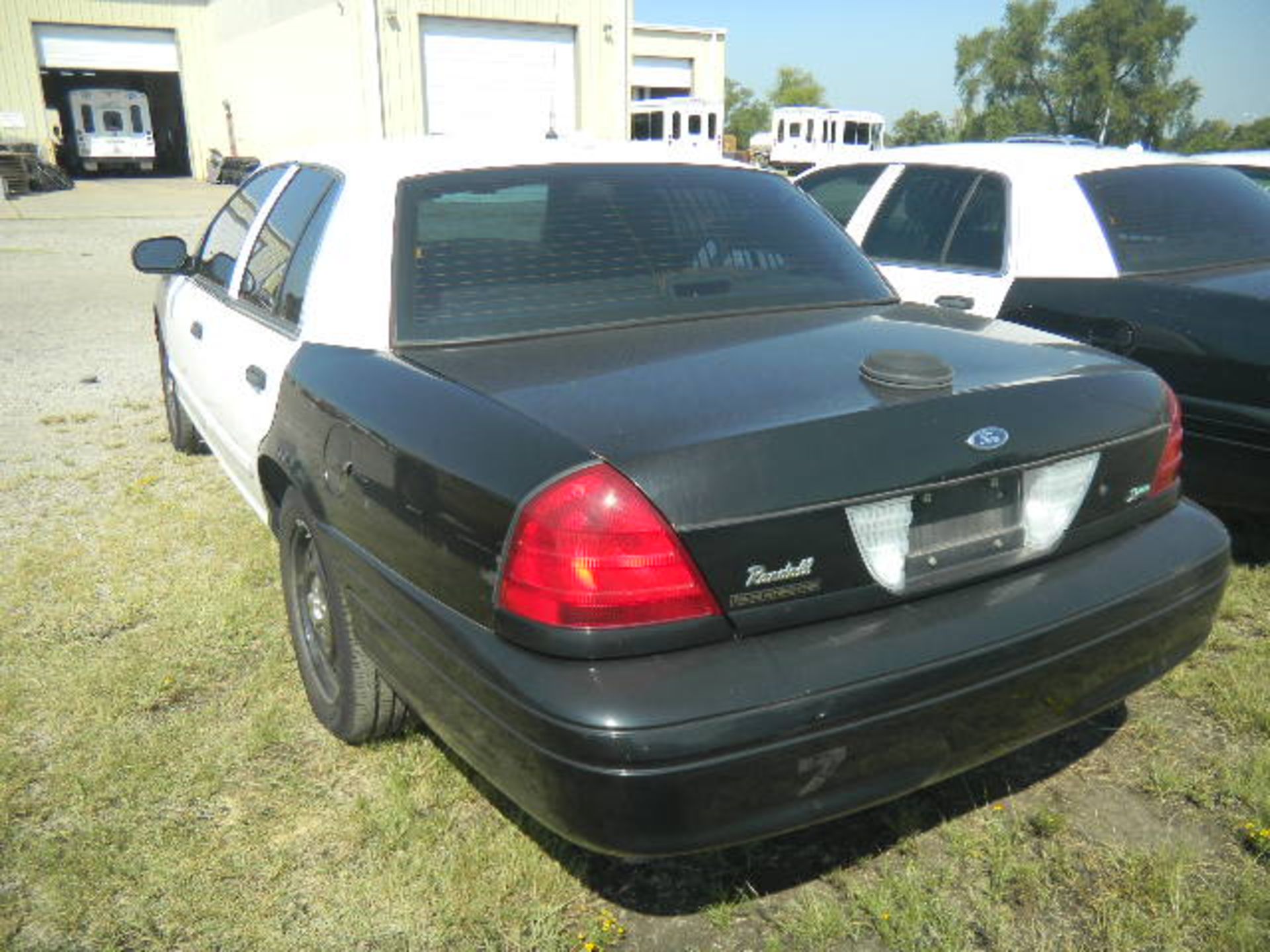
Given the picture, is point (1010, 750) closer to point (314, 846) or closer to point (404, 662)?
point (404, 662)

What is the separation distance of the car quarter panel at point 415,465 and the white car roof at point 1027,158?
3214 millimetres

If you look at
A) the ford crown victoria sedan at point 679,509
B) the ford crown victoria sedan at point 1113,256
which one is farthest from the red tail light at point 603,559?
the ford crown victoria sedan at point 1113,256

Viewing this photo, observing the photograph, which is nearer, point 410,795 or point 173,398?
point 410,795

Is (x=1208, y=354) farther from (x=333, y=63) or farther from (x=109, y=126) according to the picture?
(x=109, y=126)

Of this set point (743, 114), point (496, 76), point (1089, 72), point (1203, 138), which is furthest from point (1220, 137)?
point (496, 76)

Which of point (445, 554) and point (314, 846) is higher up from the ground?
point (445, 554)

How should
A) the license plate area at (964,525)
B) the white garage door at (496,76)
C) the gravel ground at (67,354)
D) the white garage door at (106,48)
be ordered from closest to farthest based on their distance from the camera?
1. the license plate area at (964,525)
2. the gravel ground at (67,354)
3. the white garage door at (496,76)
4. the white garage door at (106,48)

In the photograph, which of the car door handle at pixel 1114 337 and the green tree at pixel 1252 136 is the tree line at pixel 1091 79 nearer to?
the green tree at pixel 1252 136

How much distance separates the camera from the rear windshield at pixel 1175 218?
13.5ft

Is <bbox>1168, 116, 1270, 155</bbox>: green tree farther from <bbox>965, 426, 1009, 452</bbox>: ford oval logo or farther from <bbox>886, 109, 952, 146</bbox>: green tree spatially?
<bbox>965, 426, 1009, 452</bbox>: ford oval logo

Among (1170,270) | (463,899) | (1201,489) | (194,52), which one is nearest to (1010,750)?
(463,899)

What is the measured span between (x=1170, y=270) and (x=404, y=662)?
342 cm

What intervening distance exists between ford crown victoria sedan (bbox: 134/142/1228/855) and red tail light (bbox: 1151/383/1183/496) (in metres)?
0.01

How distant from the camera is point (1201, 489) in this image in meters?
3.59
